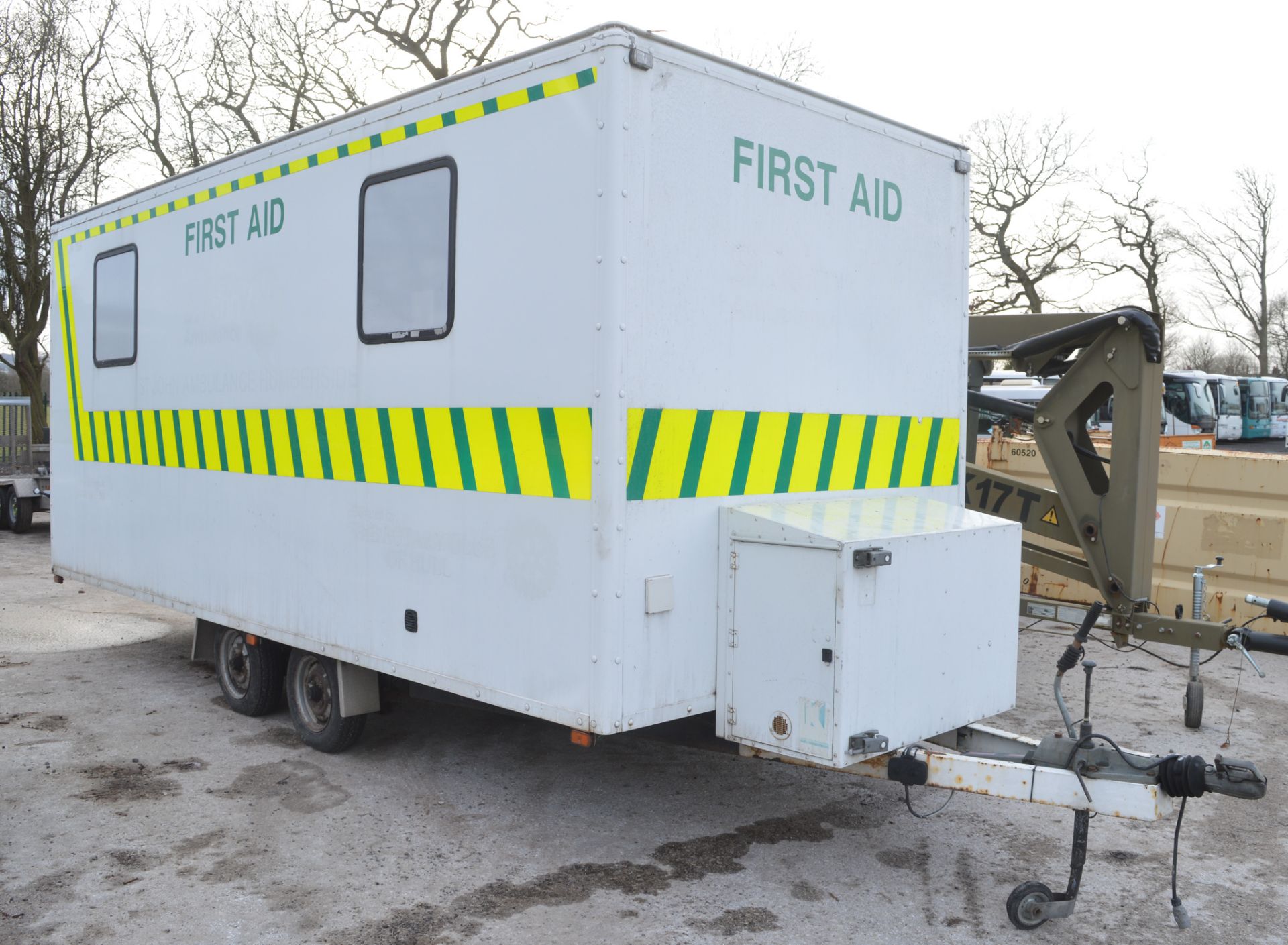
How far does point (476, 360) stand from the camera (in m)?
4.46

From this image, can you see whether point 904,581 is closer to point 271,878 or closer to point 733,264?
point 733,264

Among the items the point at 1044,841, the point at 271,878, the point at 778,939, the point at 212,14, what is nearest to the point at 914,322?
the point at 1044,841

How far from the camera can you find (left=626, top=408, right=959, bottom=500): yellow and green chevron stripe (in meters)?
4.00

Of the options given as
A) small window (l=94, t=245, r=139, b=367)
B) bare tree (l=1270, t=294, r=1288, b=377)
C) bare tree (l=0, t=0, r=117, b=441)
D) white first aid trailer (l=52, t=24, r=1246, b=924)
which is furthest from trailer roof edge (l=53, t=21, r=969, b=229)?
bare tree (l=1270, t=294, r=1288, b=377)

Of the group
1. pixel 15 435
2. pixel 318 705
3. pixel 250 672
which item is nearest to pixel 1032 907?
pixel 318 705

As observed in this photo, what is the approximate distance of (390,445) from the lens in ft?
16.2

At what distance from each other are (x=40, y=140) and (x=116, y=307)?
18660 mm

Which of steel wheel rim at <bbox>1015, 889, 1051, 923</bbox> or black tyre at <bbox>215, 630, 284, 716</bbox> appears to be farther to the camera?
black tyre at <bbox>215, 630, 284, 716</bbox>

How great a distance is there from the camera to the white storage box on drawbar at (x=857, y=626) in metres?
3.81

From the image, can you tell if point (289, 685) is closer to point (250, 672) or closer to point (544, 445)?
point (250, 672)

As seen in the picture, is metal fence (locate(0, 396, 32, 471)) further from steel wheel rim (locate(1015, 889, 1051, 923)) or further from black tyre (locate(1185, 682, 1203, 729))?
steel wheel rim (locate(1015, 889, 1051, 923))

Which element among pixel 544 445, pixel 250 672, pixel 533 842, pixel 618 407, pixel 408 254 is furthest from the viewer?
pixel 250 672

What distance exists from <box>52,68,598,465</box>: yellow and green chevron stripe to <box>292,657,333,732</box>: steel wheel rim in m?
1.83

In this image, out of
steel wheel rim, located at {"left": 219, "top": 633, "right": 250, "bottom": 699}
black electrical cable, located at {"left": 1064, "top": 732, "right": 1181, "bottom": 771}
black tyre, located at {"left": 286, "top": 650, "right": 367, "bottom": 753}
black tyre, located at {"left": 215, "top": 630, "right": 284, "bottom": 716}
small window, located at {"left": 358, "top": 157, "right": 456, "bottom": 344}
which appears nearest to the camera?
black electrical cable, located at {"left": 1064, "top": 732, "right": 1181, "bottom": 771}
